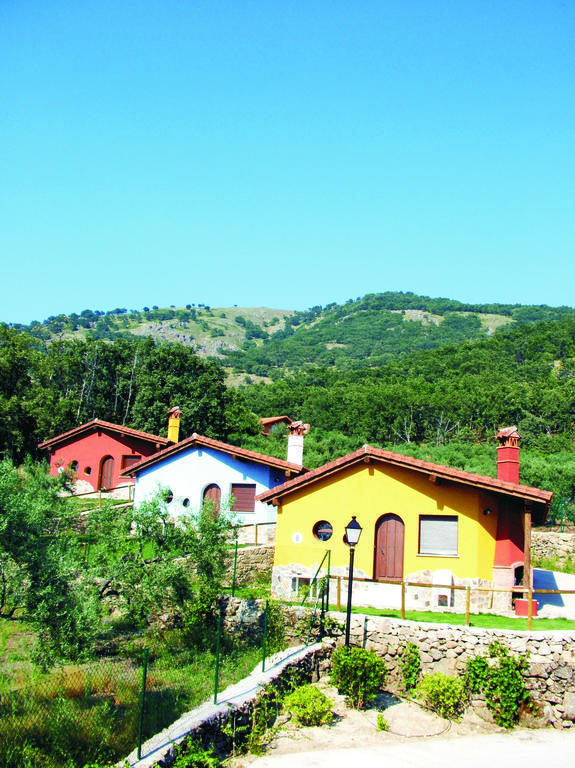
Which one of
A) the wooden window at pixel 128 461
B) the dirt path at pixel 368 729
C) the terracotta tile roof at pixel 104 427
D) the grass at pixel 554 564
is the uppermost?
the terracotta tile roof at pixel 104 427

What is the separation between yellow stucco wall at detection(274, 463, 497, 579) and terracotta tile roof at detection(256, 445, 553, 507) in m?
0.31

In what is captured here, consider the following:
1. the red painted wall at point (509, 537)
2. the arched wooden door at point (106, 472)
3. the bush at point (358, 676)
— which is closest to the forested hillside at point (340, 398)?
the arched wooden door at point (106, 472)

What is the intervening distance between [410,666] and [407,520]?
5.09 meters

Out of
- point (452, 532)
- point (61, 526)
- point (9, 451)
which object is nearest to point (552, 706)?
point (452, 532)

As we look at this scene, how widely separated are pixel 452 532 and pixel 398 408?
4912 centimetres

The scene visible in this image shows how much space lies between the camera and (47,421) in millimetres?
47344

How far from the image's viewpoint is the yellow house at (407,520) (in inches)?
805

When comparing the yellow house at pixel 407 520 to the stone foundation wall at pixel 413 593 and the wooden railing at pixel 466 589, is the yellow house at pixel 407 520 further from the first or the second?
the wooden railing at pixel 466 589

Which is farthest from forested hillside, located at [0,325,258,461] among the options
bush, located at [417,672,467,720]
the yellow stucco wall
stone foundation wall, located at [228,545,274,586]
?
bush, located at [417,672,467,720]

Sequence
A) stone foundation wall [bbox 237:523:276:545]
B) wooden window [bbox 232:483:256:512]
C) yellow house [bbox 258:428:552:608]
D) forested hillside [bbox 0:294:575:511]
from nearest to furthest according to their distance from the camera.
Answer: yellow house [bbox 258:428:552:608] < stone foundation wall [bbox 237:523:276:545] < wooden window [bbox 232:483:256:512] < forested hillside [bbox 0:294:575:511]

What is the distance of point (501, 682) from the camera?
16.0 metres

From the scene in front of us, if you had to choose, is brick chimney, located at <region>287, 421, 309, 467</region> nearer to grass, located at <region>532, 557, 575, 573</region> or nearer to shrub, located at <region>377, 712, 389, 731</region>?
grass, located at <region>532, 557, 575, 573</region>

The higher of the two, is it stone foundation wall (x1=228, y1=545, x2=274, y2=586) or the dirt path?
stone foundation wall (x1=228, y1=545, x2=274, y2=586)

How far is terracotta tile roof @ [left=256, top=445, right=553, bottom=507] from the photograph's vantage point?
65.1 feet
